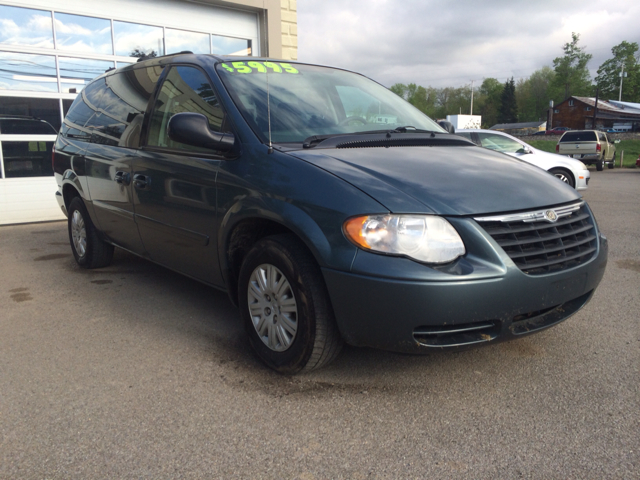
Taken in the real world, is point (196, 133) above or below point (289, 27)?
below

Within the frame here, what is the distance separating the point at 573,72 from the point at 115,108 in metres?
106

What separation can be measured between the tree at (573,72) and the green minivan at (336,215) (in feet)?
342

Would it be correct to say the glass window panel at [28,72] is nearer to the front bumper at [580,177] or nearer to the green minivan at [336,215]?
the green minivan at [336,215]

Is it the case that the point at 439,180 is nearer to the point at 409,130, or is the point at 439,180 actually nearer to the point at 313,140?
the point at 313,140

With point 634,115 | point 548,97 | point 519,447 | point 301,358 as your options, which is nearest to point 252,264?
point 301,358

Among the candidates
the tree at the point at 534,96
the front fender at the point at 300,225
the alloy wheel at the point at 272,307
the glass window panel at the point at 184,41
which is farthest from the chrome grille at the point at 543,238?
the tree at the point at 534,96

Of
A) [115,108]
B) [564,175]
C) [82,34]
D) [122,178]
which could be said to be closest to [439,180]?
[122,178]

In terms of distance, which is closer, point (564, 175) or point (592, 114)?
point (564, 175)

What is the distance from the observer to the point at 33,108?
328 inches

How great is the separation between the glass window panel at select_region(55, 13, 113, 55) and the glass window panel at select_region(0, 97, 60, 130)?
894 millimetres

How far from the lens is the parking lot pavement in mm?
2072

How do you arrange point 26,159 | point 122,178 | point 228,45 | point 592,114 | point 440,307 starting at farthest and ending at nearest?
1. point 592,114
2. point 228,45
3. point 26,159
4. point 122,178
5. point 440,307

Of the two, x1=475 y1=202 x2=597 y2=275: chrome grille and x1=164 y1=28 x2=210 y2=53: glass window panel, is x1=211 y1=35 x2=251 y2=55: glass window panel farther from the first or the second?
x1=475 y1=202 x2=597 y2=275: chrome grille

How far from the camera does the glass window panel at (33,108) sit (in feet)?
26.4
